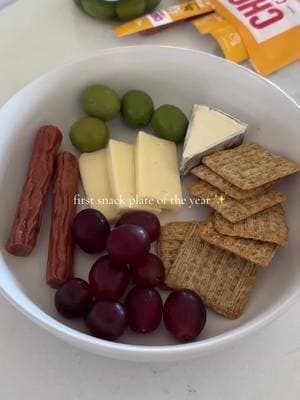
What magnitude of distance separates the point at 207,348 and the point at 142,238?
7.6 inches

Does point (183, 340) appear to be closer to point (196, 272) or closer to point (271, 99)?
point (196, 272)

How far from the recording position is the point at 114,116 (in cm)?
101

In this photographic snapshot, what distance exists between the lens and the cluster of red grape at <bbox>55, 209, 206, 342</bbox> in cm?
72

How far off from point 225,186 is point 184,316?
26cm

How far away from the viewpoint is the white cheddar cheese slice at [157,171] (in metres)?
0.91

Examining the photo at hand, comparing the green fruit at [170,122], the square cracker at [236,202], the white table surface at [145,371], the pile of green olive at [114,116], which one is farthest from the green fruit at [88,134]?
the white table surface at [145,371]

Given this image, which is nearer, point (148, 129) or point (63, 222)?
point (63, 222)

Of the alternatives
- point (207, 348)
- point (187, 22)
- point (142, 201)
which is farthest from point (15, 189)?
point (187, 22)

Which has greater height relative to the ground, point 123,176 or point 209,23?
point 209,23

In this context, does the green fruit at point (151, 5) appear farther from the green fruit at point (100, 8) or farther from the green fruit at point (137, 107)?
the green fruit at point (137, 107)

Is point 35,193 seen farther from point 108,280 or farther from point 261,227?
point 261,227

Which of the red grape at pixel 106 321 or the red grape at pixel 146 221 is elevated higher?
the red grape at pixel 146 221

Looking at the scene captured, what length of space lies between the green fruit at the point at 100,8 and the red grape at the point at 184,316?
67 centimetres

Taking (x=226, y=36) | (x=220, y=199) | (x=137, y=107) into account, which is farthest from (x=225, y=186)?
(x=226, y=36)
